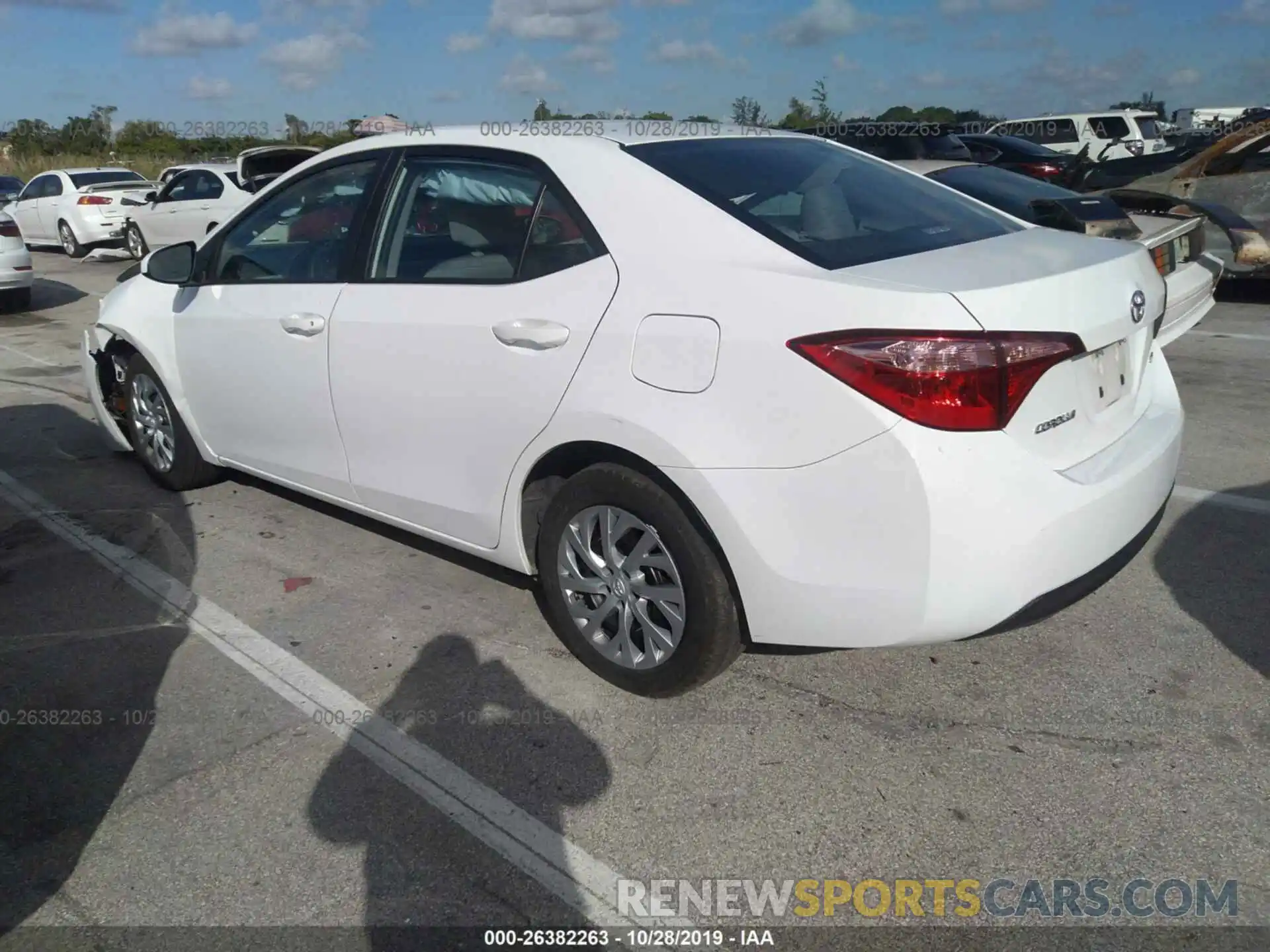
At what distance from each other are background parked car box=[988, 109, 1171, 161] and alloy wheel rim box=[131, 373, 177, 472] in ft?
71.4

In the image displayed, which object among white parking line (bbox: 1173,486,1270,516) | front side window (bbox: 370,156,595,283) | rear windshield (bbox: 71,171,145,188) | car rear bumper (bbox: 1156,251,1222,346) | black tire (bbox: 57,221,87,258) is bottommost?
white parking line (bbox: 1173,486,1270,516)

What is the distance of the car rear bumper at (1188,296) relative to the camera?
6.04 m

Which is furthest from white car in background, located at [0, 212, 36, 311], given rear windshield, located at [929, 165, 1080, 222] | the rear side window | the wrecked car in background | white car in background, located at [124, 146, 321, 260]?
the rear side window

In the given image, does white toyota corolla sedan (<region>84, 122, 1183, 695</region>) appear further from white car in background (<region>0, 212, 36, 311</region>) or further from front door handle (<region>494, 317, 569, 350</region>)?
white car in background (<region>0, 212, 36, 311</region>)

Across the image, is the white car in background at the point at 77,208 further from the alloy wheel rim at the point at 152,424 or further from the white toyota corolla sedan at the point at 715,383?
the white toyota corolla sedan at the point at 715,383

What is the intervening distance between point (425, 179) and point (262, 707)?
1.91 meters

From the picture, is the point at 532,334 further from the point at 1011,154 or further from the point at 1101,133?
the point at 1101,133

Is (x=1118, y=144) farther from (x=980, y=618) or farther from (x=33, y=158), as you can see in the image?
(x=33, y=158)

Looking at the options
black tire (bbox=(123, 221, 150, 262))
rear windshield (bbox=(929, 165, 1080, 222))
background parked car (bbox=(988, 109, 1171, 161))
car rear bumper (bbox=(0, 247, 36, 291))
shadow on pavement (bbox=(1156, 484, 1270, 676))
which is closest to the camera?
shadow on pavement (bbox=(1156, 484, 1270, 676))

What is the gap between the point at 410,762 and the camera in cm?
298

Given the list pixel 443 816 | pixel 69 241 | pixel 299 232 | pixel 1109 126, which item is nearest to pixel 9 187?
pixel 69 241

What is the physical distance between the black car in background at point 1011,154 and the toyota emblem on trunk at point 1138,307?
480 inches

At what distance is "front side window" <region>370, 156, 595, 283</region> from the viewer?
10.7ft

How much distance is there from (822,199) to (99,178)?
740 inches
